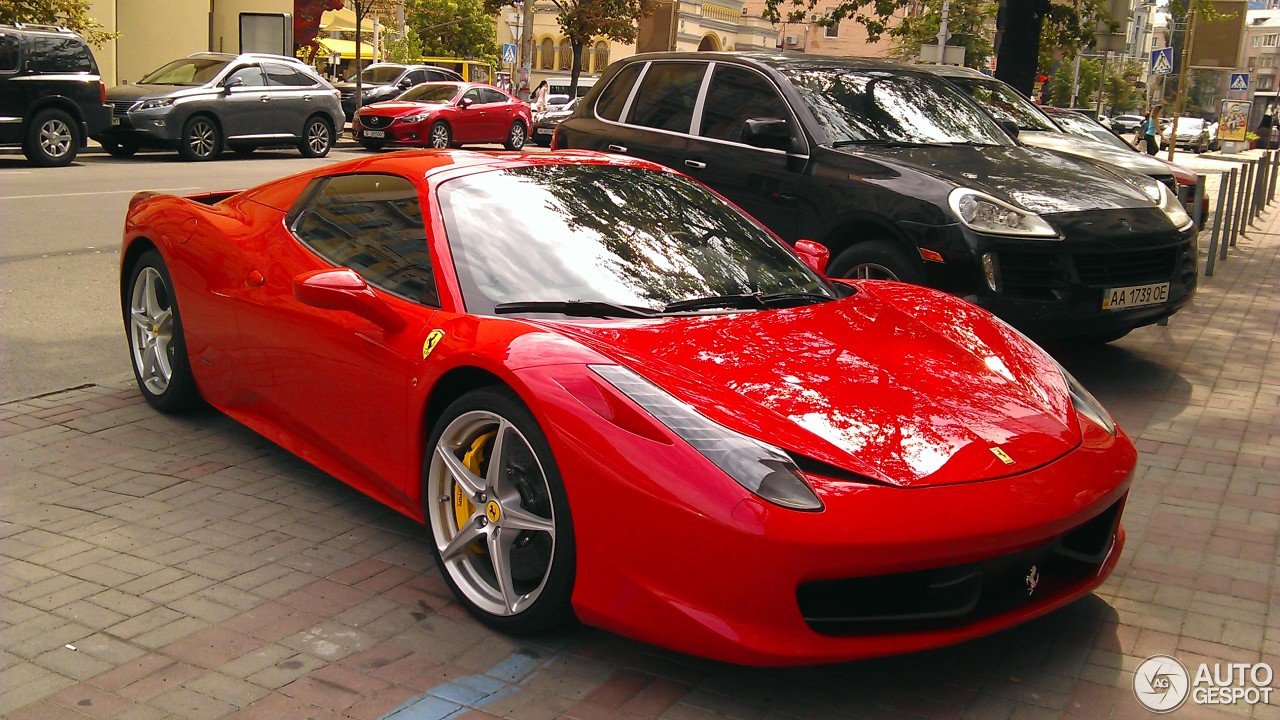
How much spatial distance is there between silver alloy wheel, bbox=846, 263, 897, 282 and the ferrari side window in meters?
2.96

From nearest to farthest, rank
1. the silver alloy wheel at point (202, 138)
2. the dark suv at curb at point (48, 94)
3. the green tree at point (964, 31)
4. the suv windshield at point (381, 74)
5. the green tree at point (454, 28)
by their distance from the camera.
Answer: the dark suv at curb at point (48, 94), the silver alloy wheel at point (202, 138), the suv windshield at point (381, 74), the green tree at point (964, 31), the green tree at point (454, 28)

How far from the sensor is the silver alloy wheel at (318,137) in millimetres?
21891

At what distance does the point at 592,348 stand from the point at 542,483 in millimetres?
397

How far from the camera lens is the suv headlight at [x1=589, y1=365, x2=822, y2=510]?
2900 millimetres

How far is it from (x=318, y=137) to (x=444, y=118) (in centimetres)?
410

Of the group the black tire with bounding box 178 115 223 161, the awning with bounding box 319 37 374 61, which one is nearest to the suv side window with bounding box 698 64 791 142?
the black tire with bounding box 178 115 223 161

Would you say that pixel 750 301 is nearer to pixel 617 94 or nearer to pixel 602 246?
pixel 602 246

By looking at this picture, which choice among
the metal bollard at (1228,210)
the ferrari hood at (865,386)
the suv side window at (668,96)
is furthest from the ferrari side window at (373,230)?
the metal bollard at (1228,210)

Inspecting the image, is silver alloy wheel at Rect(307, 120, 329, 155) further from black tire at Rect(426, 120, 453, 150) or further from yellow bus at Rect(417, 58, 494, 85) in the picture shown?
yellow bus at Rect(417, 58, 494, 85)

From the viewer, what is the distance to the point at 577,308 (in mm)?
3732

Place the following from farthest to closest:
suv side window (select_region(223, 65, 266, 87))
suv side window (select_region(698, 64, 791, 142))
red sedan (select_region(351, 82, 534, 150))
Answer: red sedan (select_region(351, 82, 534, 150)), suv side window (select_region(223, 65, 266, 87)), suv side window (select_region(698, 64, 791, 142))

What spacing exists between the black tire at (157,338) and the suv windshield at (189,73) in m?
15.7

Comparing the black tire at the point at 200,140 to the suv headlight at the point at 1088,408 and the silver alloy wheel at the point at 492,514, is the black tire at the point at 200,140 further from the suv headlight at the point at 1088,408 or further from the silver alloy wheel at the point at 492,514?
the suv headlight at the point at 1088,408

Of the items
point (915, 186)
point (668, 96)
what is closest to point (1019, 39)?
point (668, 96)
